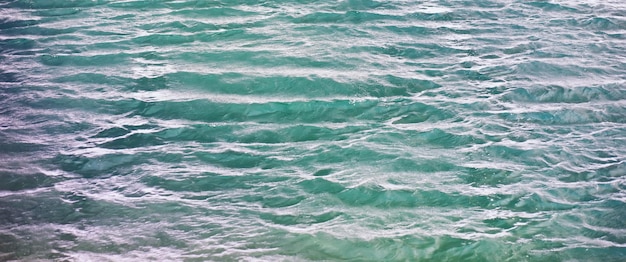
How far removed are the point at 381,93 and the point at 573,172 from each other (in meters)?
1.30

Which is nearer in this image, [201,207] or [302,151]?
[201,207]

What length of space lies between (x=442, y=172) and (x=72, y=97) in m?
2.48

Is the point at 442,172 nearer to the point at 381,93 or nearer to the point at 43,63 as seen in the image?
the point at 381,93

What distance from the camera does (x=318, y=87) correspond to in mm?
4094

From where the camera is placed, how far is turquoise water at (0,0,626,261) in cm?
294

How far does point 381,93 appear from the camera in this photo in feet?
13.3

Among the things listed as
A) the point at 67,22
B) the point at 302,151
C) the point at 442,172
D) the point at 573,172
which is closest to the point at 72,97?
the point at 67,22

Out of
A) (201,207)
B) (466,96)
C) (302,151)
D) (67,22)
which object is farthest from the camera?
(67,22)

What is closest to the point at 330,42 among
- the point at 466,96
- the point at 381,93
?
the point at 381,93

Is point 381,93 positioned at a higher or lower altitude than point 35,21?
lower

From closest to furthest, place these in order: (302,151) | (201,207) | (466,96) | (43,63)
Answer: (201,207), (302,151), (466,96), (43,63)

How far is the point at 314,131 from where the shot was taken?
3695 millimetres

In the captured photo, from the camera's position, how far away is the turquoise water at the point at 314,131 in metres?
Result: 2.94

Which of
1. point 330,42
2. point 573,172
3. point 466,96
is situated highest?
point 330,42
